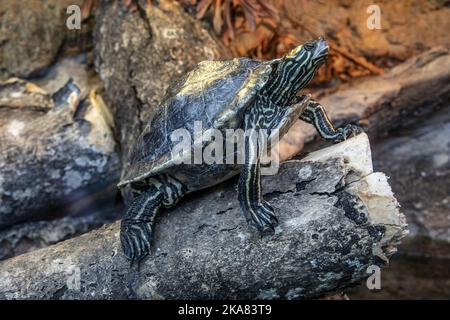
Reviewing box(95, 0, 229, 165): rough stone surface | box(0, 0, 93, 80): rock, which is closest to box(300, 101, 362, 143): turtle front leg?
box(95, 0, 229, 165): rough stone surface

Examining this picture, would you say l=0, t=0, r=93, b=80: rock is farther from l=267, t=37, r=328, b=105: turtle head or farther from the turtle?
l=267, t=37, r=328, b=105: turtle head

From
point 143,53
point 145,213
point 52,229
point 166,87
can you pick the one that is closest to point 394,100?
point 166,87

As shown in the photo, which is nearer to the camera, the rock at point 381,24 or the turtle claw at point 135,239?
the turtle claw at point 135,239

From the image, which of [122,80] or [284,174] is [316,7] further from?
[284,174]

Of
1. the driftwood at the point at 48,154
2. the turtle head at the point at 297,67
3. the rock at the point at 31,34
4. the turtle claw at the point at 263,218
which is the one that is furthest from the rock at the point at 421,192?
the rock at the point at 31,34

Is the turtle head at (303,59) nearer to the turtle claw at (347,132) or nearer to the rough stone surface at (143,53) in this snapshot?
the turtle claw at (347,132)

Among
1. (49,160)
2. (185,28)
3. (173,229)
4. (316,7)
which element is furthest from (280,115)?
(316,7)
